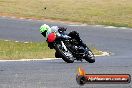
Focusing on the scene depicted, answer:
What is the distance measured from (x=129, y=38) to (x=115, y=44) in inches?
94.8

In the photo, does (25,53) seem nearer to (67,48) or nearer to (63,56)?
(67,48)

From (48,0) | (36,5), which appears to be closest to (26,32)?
(36,5)

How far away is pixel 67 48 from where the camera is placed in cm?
1845

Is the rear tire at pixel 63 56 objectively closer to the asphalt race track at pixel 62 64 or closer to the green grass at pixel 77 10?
the asphalt race track at pixel 62 64

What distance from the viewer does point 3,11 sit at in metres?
40.8

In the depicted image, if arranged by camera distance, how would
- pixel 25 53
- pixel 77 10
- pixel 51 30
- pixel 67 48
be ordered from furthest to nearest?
pixel 77 10, pixel 25 53, pixel 67 48, pixel 51 30

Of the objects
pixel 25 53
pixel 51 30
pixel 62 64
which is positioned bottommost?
pixel 25 53

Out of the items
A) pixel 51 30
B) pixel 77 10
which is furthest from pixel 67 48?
pixel 77 10

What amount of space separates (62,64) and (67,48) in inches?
47.7

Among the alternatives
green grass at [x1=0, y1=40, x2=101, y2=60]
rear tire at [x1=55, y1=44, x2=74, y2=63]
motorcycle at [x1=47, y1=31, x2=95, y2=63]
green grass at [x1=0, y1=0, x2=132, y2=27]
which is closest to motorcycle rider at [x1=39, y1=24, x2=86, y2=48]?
motorcycle at [x1=47, y1=31, x2=95, y2=63]

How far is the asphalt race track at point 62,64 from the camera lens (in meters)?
12.1

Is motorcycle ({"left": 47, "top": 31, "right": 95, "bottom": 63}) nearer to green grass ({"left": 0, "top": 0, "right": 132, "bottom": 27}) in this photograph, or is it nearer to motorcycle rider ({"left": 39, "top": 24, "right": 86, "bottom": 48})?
motorcycle rider ({"left": 39, "top": 24, "right": 86, "bottom": 48})

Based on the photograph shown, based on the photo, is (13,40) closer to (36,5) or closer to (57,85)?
(36,5)

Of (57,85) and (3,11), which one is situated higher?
(57,85)
